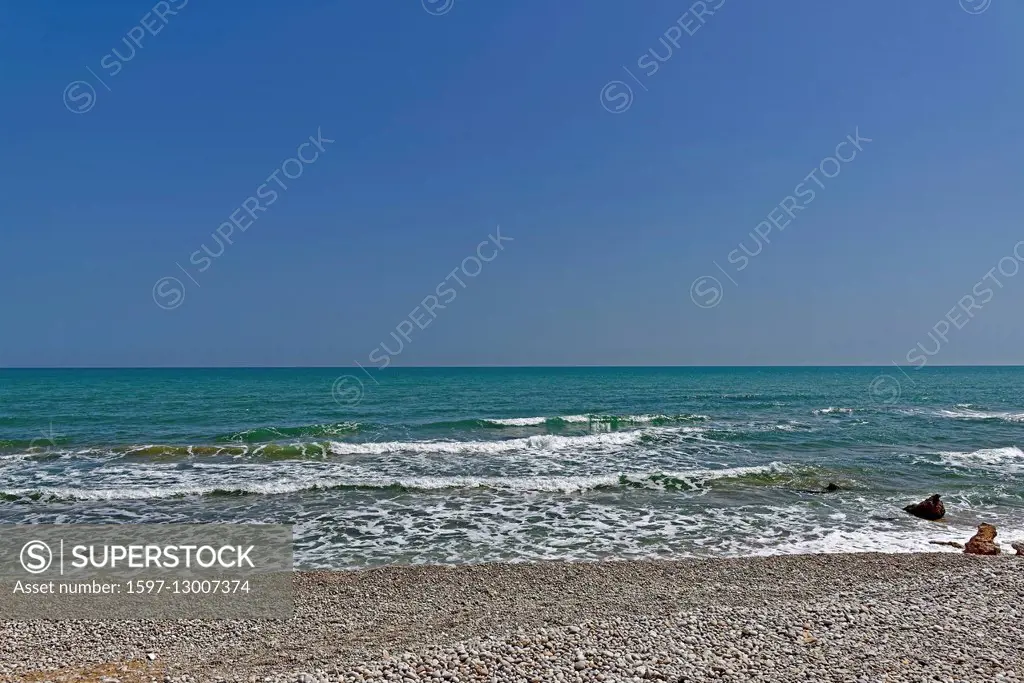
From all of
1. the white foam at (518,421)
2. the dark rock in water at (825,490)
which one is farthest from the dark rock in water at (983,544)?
the white foam at (518,421)

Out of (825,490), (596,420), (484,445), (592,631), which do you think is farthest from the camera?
(596,420)

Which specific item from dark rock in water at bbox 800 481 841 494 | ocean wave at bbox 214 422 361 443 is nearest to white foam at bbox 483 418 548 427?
ocean wave at bbox 214 422 361 443

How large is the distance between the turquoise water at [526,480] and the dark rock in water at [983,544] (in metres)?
0.55

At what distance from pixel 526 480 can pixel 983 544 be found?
11.4 m

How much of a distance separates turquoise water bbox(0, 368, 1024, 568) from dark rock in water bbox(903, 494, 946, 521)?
279mm

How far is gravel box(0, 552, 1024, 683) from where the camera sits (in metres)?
5.98

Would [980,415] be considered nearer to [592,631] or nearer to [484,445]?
[484,445]

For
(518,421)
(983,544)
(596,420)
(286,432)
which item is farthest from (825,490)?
(286,432)

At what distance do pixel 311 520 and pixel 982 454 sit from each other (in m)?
25.8

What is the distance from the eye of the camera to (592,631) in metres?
6.87

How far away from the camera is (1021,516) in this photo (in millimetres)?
14367

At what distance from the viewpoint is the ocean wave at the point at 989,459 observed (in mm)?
20609

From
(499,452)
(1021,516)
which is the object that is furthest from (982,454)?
(499,452)

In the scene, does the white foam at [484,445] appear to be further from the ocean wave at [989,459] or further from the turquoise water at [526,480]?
the ocean wave at [989,459]
